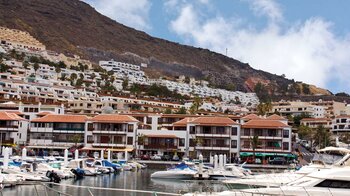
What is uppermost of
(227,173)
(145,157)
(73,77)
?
(73,77)

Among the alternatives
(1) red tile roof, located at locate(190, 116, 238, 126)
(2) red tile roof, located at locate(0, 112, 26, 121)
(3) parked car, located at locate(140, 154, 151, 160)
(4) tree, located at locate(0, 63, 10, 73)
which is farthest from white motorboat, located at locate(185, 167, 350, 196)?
(4) tree, located at locate(0, 63, 10, 73)

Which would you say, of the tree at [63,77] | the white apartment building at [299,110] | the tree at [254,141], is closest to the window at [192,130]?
the tree at [254,141]

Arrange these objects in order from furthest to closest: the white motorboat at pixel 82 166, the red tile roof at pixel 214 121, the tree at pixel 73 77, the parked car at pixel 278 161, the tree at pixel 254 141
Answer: the tree at pixel 73 77
the red tile roof at pixel 214 121
the tree at pixel 254 141
the parked car at pixel 278 161
the white motorboat at pixel 82 166

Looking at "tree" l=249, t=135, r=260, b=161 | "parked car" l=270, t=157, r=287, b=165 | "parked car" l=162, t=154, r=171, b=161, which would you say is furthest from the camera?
"tree" l=249, t=135, r=260, b=161

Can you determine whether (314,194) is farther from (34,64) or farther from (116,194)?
(34,64)

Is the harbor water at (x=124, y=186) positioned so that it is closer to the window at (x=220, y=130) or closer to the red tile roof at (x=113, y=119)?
the red tile roof at (x=113, y=119)

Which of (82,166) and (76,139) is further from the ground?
(76,139)

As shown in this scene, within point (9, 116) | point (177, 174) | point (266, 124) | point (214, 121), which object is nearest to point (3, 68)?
point (9, 116)

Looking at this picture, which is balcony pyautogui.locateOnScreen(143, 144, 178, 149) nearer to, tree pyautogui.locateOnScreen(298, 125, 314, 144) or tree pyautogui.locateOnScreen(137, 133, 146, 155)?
tree pyautogui.locateOnScreen(137, 133, 146, 155)

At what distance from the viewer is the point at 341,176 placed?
25766mm

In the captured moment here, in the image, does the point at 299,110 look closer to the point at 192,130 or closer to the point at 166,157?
the point at 192,130

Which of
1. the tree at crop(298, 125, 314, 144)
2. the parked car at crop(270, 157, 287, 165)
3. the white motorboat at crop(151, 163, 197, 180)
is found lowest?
the white motorboat at crop(151, 163, 197, 180)

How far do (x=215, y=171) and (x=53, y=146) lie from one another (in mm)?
39000

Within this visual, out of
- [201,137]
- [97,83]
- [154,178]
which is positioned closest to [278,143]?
[201,137]
